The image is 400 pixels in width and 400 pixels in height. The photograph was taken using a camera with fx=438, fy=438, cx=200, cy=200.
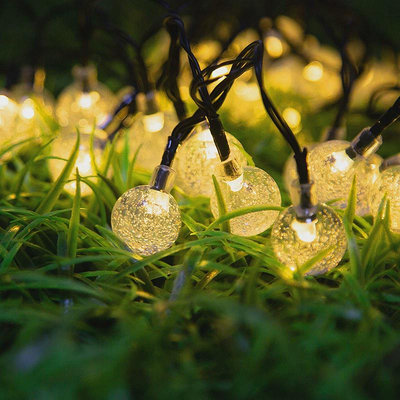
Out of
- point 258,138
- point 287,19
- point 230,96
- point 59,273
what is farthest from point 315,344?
point 287,19

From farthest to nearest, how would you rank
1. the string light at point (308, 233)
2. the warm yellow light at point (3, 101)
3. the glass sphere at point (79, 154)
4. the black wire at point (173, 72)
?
1. the warm yellow light at point (3, 101)
2. the glass sphere at point (79, 154)
3. the black wire at point (173, 72)
4. the string light at point (308, 233)

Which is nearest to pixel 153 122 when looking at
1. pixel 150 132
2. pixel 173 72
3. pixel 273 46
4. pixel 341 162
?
pixel 150 132

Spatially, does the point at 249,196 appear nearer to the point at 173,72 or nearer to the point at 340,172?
the point at 340,172

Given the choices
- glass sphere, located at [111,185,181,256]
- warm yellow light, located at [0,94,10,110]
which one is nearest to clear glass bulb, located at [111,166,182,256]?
glass sphere, located at [111,185,181,256]

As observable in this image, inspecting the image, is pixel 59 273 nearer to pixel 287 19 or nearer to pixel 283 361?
pixel 283 361

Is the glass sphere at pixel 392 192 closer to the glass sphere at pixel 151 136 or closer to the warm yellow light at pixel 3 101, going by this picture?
the glass sphere at pixel 151 136

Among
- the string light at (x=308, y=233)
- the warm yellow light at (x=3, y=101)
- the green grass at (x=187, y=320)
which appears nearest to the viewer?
the green grass at (x=187, y=320)

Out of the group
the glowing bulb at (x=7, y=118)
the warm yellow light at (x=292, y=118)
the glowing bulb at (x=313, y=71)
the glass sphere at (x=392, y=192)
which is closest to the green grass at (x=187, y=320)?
the glass sphere at (x=392, y=192)

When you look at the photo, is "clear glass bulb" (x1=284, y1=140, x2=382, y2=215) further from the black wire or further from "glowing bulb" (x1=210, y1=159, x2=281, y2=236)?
the black wire
